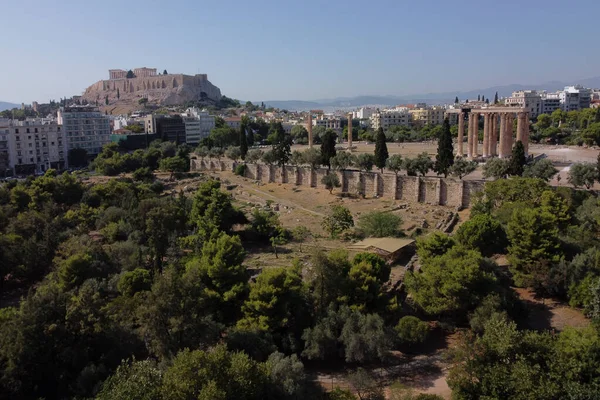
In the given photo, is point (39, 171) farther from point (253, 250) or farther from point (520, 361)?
point (520, 361)

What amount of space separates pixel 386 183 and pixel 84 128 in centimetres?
3915

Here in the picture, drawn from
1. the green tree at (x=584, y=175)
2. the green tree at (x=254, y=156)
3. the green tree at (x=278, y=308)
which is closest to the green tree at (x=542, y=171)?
the green tree at (x=584, y=175)

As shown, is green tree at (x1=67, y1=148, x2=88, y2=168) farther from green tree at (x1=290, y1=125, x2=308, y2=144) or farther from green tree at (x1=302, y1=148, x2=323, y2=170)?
green tree at (x1=290, y1=125, x2=308, y2=144)

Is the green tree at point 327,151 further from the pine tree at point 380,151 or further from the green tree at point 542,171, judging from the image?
the green tree at point 542,171

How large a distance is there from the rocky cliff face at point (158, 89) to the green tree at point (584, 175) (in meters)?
116

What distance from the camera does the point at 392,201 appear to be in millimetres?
35781

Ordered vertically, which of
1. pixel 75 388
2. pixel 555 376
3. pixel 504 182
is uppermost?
pixel 504 182

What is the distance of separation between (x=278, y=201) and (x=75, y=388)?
25.8m

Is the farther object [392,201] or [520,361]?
[392,201]

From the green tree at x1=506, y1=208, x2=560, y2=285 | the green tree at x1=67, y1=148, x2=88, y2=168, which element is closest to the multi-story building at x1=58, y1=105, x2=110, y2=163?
the green tree at x1=67, y1=148, x2=88, y2=168

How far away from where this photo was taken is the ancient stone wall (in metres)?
33.4

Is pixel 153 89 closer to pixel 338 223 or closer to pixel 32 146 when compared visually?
pixel 32 146

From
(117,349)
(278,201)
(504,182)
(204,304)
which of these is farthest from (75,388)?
(278,201)

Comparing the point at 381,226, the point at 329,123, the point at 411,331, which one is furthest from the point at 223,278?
the point at 329,123
